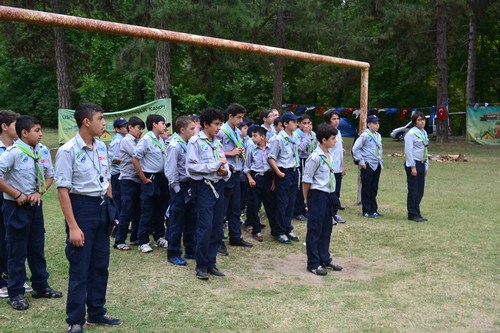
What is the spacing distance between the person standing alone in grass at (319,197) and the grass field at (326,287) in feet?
0.85

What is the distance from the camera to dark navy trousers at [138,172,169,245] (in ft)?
23.4

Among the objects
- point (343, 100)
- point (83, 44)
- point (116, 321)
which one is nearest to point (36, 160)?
point (116, 321)

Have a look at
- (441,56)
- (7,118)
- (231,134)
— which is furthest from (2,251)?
(441,56)

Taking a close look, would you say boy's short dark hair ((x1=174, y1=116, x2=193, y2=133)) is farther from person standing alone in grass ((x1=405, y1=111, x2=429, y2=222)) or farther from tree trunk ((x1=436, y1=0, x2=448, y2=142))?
tree trunk ((x1=436, y1=0, x2=448, y2=142))

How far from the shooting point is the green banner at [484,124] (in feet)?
77.3

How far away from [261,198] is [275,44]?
13.4m

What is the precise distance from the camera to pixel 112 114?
15953 mm

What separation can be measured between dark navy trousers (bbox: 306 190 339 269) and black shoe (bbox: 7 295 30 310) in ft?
10.0

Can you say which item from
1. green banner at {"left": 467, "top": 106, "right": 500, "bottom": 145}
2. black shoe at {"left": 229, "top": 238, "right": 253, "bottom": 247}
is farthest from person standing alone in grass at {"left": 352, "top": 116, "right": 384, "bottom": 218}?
green banner at {"left": 467, "top": 106, "right": 500, "bottom": 145}

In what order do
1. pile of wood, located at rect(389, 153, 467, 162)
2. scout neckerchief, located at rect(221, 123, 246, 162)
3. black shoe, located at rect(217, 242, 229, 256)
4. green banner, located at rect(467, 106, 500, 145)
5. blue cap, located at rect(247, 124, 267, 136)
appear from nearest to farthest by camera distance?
black shoe, located at rect(217, 242, 229, 256)
scout neckerchief, located at rect(221, 123, 246, 162)
blue cap, located at rect(247, 124, 267, 136)
pile of wood, located at rect(389, 153, 467, 162)
green banner, located at rect(467, 106, 500, 145)

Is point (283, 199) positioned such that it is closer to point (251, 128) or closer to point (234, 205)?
point (234, 205)

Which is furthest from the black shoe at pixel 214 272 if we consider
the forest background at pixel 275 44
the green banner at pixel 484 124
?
the green banner at pixel 484 124

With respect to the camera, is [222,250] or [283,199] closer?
[222,250]

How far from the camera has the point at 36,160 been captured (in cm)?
518
